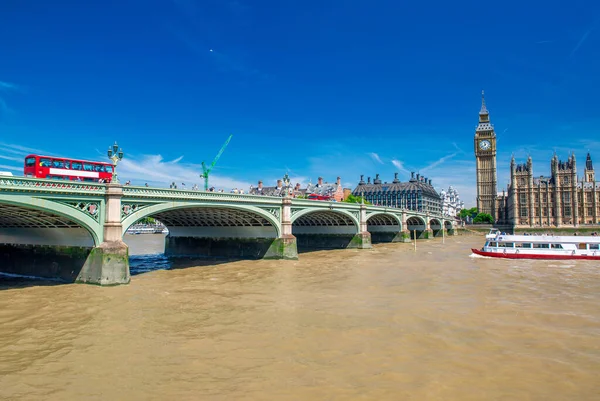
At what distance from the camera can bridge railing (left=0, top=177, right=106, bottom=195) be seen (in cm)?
1970

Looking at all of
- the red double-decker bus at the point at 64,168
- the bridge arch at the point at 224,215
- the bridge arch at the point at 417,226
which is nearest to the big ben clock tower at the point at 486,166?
the bridge arch at the point at 417,226

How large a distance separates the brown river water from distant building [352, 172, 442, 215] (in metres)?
126

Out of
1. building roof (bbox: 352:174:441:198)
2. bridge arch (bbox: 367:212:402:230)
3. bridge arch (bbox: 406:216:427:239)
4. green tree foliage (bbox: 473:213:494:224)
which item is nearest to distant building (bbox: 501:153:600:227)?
green tree foliage (bbox: 473:213:494:224)

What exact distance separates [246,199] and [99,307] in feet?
59.6

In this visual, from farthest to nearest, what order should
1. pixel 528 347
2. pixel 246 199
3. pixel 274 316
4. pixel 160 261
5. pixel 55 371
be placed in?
pixel 160 261
pixel 246 199
pixel 274 316
pixel 528 347
pixel 55 371

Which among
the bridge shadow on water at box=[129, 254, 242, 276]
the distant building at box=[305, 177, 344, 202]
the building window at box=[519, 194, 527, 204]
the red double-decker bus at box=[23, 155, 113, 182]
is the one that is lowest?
the bridge shadow on water at box=[129, 254, 242, 276]

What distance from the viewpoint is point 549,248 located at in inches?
1463

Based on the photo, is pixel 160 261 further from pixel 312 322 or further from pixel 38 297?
pixel 312 322

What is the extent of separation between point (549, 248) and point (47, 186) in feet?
130

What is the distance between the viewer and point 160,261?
3912 cm

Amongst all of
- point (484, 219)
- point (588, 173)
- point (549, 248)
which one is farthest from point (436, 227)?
point (549, 248)

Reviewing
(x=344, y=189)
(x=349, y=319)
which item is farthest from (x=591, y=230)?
(x=349, y=319)

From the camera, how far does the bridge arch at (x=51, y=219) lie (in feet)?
67.5

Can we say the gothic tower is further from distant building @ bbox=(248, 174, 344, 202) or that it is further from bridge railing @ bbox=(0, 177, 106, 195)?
bridge railing @ bbox=(0, 177, 106, 195)
